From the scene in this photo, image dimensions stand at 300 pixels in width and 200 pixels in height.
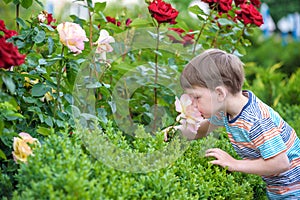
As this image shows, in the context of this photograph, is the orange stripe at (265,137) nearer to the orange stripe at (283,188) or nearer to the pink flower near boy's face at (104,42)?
the orange stripe at (283,188)

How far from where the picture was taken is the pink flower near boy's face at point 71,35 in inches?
98.3

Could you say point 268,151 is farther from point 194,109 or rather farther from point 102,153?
point 102,153

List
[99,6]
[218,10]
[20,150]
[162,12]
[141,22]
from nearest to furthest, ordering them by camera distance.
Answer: [20,150] → [162,12] → [99,6] → [141,22] → [218,10]

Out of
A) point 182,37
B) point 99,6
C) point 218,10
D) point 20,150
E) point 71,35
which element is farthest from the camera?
point 182,37

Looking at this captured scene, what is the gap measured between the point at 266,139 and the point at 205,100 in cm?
35

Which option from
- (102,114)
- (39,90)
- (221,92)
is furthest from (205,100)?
(39,90)

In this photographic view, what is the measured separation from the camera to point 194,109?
8.67 feet

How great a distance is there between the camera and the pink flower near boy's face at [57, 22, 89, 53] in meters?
2.50

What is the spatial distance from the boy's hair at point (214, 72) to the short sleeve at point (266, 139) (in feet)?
0.68

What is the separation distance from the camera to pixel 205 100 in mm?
2582

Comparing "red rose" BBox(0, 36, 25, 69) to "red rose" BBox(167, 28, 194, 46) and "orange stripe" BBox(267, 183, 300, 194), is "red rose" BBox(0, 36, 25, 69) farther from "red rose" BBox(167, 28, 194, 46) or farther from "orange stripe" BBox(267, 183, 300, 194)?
"red rose" BBox(167, 28, 194, 46)

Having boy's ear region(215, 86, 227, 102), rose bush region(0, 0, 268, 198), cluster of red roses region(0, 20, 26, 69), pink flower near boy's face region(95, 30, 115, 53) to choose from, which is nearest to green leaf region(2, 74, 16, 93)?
rose bush region(0, 0, 268, 198)

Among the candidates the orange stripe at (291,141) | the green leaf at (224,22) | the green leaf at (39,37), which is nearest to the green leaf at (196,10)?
the green leaf at (224,22)

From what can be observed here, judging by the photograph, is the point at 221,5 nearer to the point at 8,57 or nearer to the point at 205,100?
the point at 205,100
